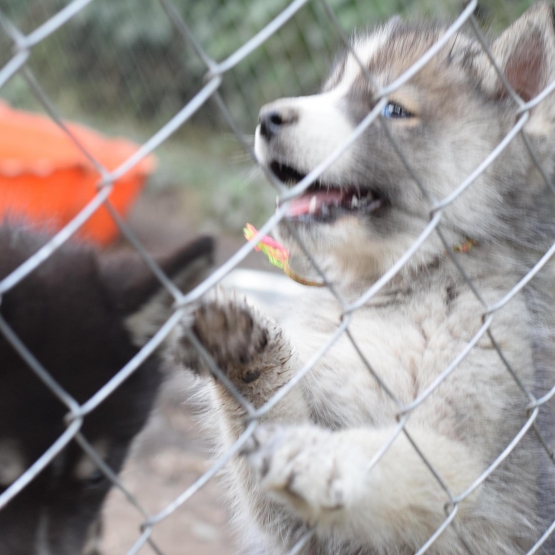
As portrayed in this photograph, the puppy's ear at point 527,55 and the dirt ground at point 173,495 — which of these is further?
the dirt ground at point 173,495

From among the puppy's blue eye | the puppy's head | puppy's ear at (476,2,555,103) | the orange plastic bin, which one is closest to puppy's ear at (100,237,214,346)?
the puppy's head

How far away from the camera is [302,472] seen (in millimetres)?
1521

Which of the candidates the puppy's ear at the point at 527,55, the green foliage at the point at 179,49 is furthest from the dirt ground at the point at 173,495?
the green foliage at the point at 179,49

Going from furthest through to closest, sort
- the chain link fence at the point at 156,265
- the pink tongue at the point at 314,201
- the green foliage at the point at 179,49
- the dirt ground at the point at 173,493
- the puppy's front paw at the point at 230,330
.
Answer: the green foliage at the point at 179,49, the dirt ground at the point at 173,493, the pink tongue at the point at 314,201, the puppy's front paw at the point at 230,330, the chain link fence at the point at 156,265

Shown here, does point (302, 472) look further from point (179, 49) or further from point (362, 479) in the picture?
point (179, 49)

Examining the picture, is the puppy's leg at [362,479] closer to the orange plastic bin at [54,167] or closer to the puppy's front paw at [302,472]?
the puppy's front paw at [302,472]

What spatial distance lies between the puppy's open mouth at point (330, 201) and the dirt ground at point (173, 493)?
0.72 metres

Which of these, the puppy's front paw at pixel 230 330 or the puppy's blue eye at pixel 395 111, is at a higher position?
the puppy's blue eye at pixel 395 111

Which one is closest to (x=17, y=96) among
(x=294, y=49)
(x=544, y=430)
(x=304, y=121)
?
(x=294, y=49)

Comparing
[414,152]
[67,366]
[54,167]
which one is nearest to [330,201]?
[414,152]

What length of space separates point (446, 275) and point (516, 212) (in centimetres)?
31

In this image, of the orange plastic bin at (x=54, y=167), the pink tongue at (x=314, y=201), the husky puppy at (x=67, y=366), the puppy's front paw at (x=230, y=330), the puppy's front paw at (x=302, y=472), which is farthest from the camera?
the orange plastic bin at (x=54, y=167)

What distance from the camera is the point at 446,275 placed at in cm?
216

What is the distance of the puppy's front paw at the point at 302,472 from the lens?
1.51m
